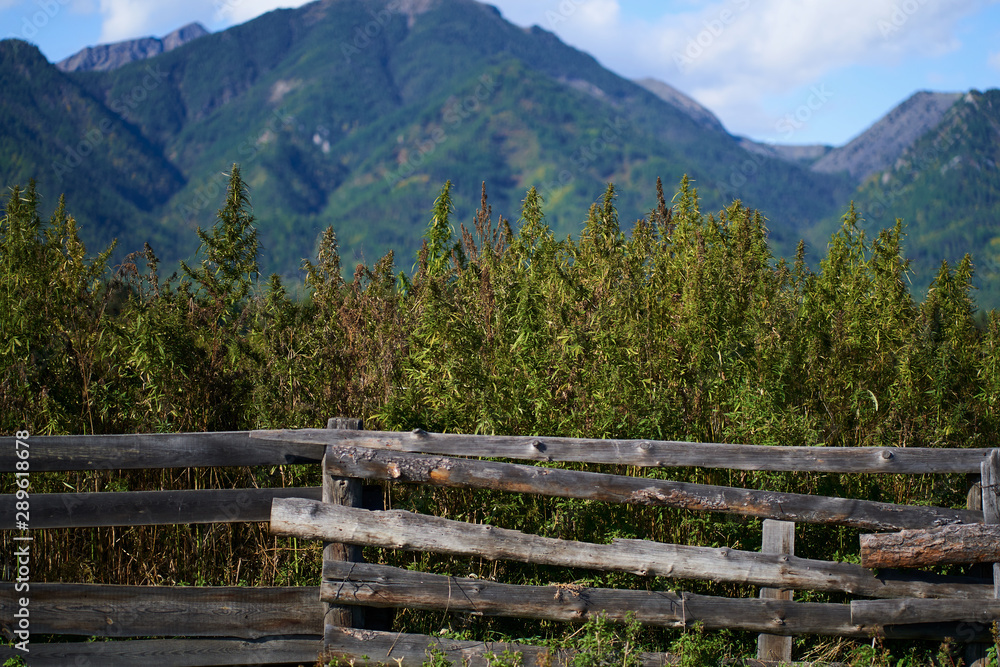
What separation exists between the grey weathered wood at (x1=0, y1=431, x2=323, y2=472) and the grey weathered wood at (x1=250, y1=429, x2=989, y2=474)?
0.38ft

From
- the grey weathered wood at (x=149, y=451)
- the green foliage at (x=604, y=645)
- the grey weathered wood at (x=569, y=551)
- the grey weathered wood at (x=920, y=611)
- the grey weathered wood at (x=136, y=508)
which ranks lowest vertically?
the green foliage at (x=604, y=645)

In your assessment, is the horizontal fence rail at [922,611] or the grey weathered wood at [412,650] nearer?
the grey weathered wood at [412,650]

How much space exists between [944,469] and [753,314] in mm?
1570

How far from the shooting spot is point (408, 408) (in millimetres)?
5129

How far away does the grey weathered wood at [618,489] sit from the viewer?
449 centimetres

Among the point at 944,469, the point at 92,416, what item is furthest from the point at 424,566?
the point at 944,469

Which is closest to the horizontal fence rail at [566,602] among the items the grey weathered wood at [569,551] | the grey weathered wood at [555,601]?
the grey weathered wood at [555,601]

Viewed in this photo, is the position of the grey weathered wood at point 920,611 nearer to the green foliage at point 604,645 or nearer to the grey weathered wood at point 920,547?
the grey weathered wood at point 920,547

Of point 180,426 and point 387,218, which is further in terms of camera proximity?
point 387,218

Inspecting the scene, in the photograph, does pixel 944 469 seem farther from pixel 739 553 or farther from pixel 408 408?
pixel 408 408

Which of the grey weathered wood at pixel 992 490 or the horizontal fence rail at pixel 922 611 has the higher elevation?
the grey weathered wood at pixel 992 490

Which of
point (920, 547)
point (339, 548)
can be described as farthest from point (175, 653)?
point (920, 547)

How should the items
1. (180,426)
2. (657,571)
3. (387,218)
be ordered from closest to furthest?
1. (657,571)
2. (180,426)
3. (387,218)

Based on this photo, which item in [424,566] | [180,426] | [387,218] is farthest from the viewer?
[387,218]
